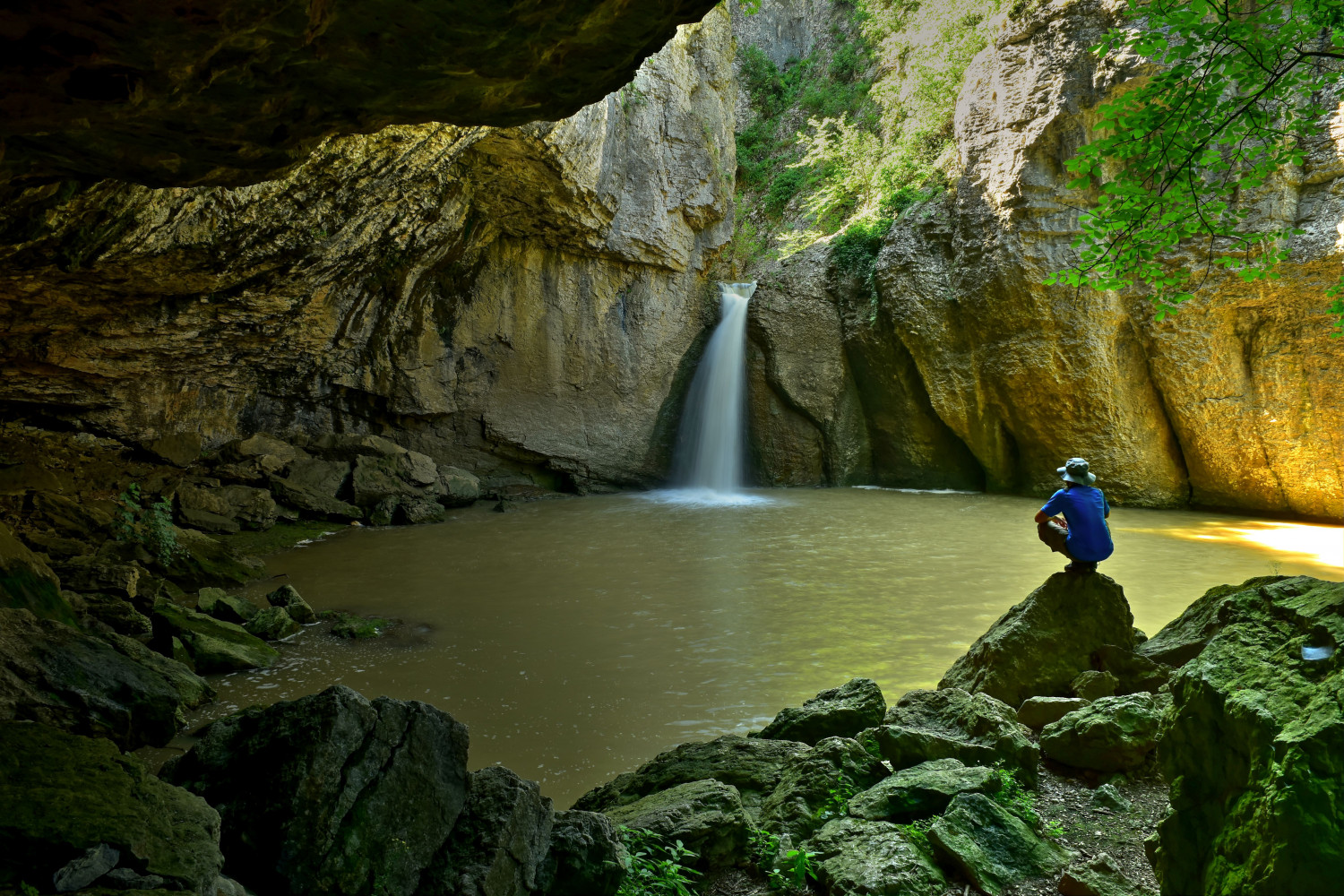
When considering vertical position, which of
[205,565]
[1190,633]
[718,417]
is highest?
[718,417]

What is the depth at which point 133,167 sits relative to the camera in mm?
3820

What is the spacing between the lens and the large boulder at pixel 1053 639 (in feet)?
14.4

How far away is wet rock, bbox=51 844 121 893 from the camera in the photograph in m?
1.83

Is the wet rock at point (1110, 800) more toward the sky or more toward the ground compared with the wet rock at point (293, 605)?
more toward the sky

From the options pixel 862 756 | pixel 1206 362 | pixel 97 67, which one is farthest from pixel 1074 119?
pixel 97 67

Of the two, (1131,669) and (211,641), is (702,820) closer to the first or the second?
(1131,669)

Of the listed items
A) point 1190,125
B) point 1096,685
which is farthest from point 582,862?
point 1190,125

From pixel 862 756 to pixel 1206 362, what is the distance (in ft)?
41.3

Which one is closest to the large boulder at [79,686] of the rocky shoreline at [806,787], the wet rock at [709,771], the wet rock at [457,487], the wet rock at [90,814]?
the rocky shoreline at [806,787]

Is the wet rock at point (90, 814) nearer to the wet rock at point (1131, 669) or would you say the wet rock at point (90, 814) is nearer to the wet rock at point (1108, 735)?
the wet rock at point (1108, 735)

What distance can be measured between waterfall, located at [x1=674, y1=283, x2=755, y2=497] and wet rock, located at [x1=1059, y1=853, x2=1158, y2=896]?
14.9 metres

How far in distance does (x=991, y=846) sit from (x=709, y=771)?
144 centimetres

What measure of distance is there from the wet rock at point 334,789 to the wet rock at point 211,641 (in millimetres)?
3177

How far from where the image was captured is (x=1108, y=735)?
10.6ft
